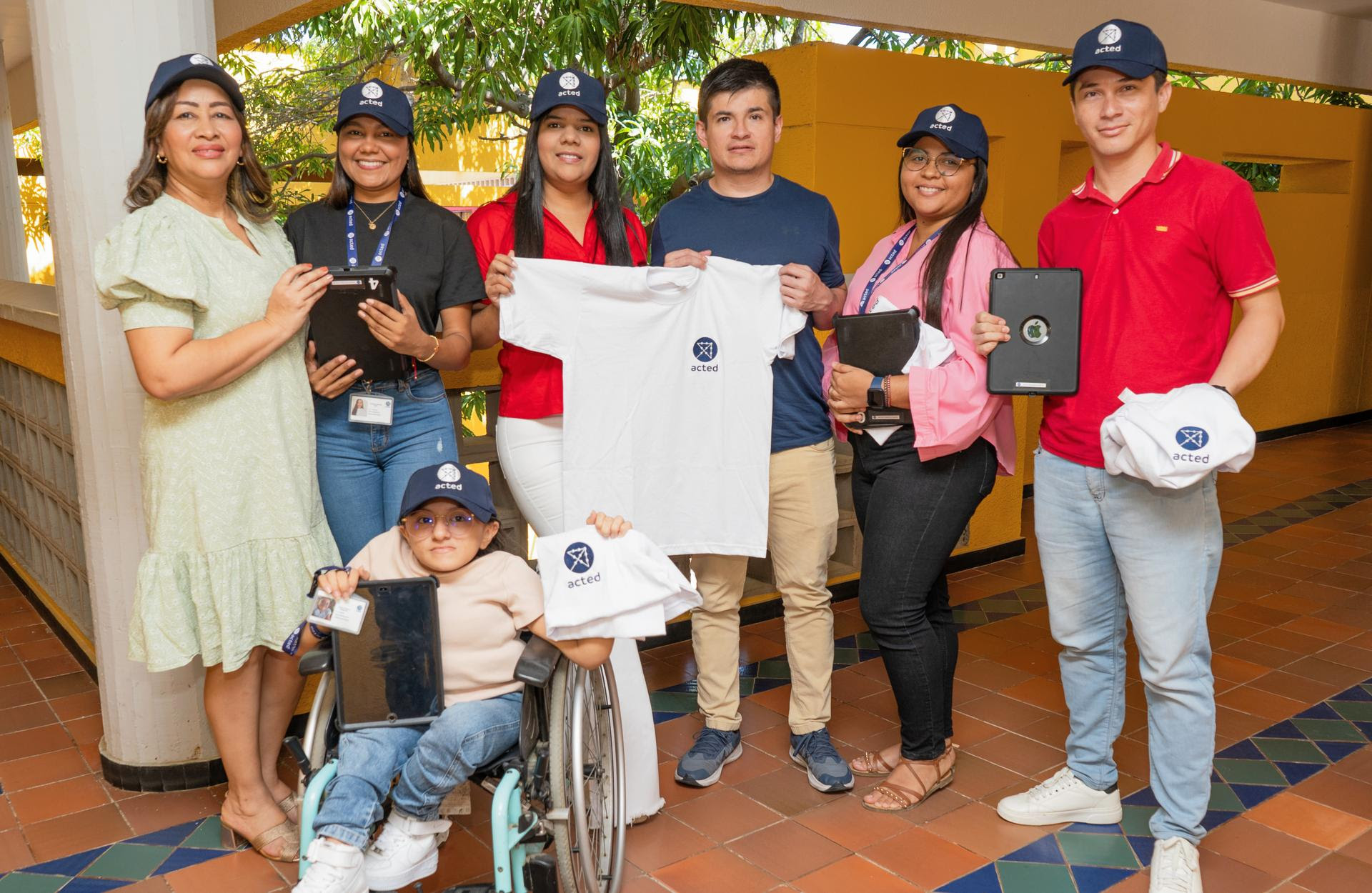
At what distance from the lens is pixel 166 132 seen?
8.06ft

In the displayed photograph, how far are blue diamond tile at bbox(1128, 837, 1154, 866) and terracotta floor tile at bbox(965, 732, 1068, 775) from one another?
420 millimetres

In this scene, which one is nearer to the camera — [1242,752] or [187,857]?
[187,857]

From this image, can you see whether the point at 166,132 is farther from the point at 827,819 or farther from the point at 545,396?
the point at 827,819

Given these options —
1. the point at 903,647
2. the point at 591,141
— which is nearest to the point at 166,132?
the point at 591,141

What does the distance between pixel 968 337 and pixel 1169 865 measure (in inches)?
53.1

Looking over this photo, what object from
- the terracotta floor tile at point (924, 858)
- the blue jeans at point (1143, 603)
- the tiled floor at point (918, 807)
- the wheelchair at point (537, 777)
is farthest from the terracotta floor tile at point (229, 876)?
the blue jeans at point (1143, 603)

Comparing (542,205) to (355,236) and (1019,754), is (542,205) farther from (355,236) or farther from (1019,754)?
(1019,754)

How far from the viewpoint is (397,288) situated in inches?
105

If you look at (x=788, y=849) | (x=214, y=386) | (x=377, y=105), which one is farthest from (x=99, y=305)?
(x=788, y=849)

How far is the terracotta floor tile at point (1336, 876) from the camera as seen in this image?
267 centimetres

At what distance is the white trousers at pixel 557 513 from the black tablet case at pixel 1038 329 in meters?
1.13

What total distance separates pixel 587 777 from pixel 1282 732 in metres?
2.38

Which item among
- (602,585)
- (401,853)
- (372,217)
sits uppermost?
(372,217)

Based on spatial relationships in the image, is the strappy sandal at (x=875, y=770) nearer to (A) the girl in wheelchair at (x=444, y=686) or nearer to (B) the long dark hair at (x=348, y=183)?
(A) the girl in wheelchair at (x=444, y=686)
